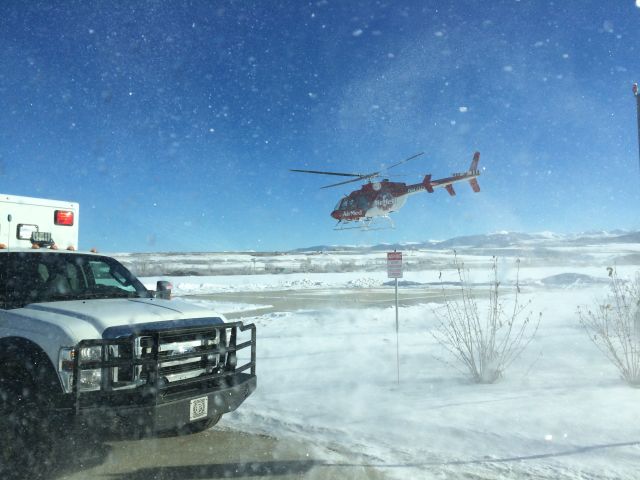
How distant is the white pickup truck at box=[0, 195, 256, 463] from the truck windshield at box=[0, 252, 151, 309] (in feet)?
0.05

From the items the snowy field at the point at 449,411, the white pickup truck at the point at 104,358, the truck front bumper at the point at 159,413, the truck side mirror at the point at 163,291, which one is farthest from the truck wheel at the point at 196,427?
the truck side mirror at the point at 163,291

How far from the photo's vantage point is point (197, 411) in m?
4.26

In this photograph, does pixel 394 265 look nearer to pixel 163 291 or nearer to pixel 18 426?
pixel 163 291

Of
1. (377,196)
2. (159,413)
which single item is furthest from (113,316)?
(377,196)

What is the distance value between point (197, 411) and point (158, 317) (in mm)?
872

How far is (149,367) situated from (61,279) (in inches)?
78.8

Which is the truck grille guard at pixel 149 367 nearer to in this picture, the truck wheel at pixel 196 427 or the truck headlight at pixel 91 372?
the truck headlight at pixel 91 372

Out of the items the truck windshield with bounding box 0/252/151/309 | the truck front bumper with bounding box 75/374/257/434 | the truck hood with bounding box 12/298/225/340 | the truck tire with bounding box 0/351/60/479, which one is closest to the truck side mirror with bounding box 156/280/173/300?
the truck windshield with bounding box 0/252/151/309

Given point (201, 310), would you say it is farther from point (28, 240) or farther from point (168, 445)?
point (28, 240)

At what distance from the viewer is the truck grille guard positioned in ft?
12.7

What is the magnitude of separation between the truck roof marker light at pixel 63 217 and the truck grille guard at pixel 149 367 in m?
3.64

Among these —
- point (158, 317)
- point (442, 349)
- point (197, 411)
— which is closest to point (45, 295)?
point (158, 317)

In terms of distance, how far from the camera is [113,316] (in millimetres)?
4195

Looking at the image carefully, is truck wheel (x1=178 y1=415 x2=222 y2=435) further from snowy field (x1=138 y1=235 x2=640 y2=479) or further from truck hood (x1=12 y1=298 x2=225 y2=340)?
truck hood (x1=12 y1=298 x2=225 y2=340)
